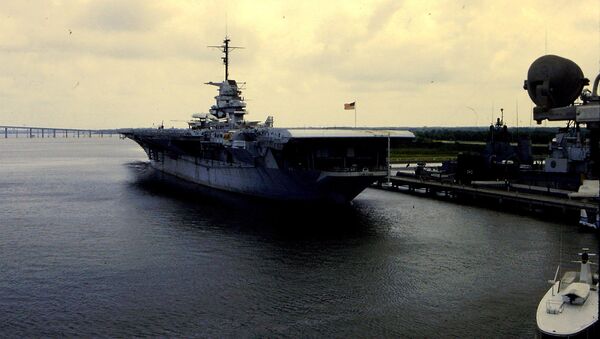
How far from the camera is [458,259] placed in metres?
26.8

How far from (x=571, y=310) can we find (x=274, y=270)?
13.0 metres

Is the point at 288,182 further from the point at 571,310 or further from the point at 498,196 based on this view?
the point at 571,310

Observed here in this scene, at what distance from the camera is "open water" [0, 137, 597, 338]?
1850 centimetres

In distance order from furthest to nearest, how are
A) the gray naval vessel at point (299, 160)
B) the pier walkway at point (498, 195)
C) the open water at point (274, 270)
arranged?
the gray naval vessel at point (299, 160)
the pier walkway at point (498, 195)
the open water at point (274, 270)

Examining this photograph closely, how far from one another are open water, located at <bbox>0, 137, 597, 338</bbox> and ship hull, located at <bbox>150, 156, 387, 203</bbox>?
1.23 m

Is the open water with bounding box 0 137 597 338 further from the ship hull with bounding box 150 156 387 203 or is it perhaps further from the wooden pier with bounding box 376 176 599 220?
the wooden pier with bounding box 376 176 599 220

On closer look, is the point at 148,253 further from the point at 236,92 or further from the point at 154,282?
the point at 236,92

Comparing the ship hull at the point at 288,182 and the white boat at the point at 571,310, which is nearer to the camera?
the white boat at the point at 571,310

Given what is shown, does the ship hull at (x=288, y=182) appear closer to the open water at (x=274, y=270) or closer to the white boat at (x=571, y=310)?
the open water at (x=274, y=270)

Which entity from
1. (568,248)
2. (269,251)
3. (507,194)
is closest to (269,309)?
(269,251)

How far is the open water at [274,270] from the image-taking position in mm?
18500

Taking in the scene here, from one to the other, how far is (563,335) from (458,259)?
13329mm

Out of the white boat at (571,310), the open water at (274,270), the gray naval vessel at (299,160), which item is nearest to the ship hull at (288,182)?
the gray naval vessel at (299,160)

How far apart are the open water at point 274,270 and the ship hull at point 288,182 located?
1.23m
